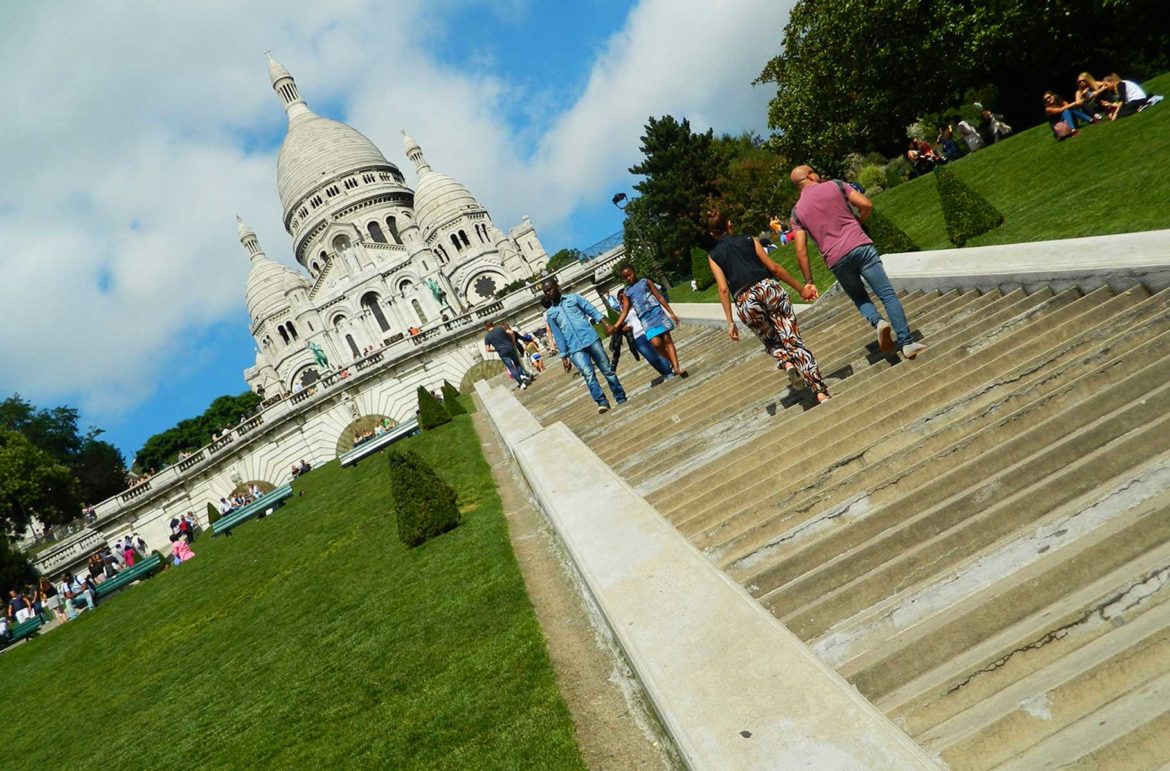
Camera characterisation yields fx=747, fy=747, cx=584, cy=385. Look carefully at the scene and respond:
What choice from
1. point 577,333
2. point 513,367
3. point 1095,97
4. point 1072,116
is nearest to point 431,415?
point 513,367

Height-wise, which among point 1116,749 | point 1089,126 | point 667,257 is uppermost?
point 667,257

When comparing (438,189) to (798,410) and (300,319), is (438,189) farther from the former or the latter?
(798,410)

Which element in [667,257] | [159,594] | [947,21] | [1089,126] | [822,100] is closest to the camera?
[1089,126]

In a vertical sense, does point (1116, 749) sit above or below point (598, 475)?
below

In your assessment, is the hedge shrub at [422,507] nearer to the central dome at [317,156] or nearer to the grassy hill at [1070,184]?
the grassy hill at [1070,184]

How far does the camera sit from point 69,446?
2766 inches

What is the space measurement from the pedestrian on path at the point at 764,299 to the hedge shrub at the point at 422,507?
15.4ft

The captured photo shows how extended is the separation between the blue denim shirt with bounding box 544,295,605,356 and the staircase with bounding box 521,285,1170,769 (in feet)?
9.33

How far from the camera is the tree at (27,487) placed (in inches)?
1468

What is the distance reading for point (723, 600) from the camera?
336 centimetres

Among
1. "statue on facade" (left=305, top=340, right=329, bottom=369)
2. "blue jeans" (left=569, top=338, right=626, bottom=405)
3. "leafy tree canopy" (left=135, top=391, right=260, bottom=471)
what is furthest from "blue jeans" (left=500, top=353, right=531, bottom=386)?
"leafy tree canopy" (left=135, top=391, right=260, bottom=471)

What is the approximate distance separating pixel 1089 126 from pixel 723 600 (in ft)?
52.2

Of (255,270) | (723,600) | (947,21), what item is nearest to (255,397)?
(255,270)

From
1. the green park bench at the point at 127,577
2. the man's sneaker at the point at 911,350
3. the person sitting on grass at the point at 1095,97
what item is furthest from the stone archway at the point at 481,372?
the man's sneaker at the point at 911,350
